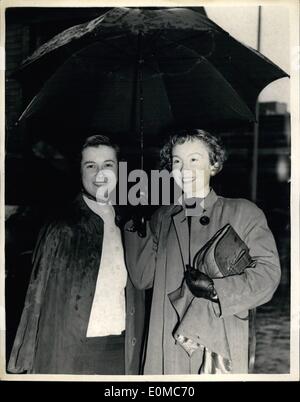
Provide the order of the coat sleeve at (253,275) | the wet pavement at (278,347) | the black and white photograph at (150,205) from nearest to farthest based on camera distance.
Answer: the coat sleeve at (253,275), the black and white photograph at (150,205), the wet pavement at (278,347)

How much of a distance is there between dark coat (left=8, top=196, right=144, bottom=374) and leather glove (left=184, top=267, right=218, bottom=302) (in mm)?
465

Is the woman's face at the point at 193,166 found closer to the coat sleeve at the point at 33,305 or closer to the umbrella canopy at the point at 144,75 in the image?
the umbrella canopy at the point at 144,75

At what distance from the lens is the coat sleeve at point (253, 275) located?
4.07 m

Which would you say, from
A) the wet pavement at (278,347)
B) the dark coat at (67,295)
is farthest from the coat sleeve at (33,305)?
the wet pavement at (278,347)

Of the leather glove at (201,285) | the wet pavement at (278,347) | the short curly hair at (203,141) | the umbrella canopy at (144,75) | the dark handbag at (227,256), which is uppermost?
the umbrella canopy at (144,75)

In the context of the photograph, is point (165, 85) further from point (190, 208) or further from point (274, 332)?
point (274, 332)

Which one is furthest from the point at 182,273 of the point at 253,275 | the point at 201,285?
the point at 253,275

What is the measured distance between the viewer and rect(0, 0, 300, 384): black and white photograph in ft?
13.9

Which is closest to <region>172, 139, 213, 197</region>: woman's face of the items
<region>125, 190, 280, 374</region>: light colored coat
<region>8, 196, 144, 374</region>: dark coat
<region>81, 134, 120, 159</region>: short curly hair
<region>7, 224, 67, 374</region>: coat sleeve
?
<region>125, 190, 280, 374</region>: light colored coat

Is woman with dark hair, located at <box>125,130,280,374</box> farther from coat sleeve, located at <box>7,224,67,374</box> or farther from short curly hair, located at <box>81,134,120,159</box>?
coat sleeve, located at <box>7,224,67,374</box>

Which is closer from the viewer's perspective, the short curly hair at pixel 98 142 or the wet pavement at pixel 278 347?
the short curly hair at pixel 98 142

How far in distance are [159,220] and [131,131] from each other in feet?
3.06

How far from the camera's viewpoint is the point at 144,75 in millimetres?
4711
